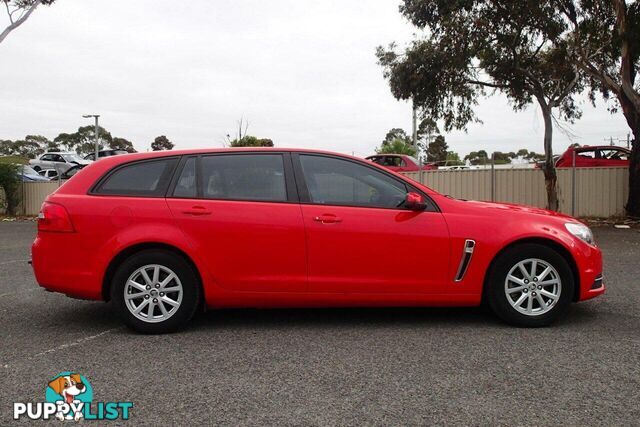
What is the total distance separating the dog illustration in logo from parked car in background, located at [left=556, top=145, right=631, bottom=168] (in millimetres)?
14914

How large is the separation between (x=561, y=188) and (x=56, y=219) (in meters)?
13.9

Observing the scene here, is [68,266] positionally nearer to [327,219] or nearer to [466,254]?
[327,219]

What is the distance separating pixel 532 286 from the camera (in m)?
4.72

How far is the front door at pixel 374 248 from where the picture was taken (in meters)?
4.64

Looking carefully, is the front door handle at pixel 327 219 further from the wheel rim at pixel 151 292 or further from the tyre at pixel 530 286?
the tyre at pixel 530 286

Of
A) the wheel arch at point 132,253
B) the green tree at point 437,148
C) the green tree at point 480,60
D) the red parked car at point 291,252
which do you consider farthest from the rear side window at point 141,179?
the green tree at point 437,148

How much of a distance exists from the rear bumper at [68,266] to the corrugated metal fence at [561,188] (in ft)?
43.2

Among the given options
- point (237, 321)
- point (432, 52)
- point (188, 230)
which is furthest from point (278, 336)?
point (432, 52)

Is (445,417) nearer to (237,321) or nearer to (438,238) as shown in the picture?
(438,238)

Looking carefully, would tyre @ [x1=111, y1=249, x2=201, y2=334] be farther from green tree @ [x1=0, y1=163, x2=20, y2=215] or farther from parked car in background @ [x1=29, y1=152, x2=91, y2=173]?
parked car in background @ [x1=29, y1=152, x2=91, y2=173]

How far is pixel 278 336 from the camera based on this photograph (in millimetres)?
4605

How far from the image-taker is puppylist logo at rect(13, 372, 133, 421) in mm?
3111

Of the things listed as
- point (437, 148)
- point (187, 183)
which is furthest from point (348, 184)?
point (437, 148)

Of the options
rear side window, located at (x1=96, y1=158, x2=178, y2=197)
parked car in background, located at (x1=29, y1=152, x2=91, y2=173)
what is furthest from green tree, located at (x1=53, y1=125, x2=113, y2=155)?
rear side window, located at (x1=96, y1=158, x2=178, y2=197)
